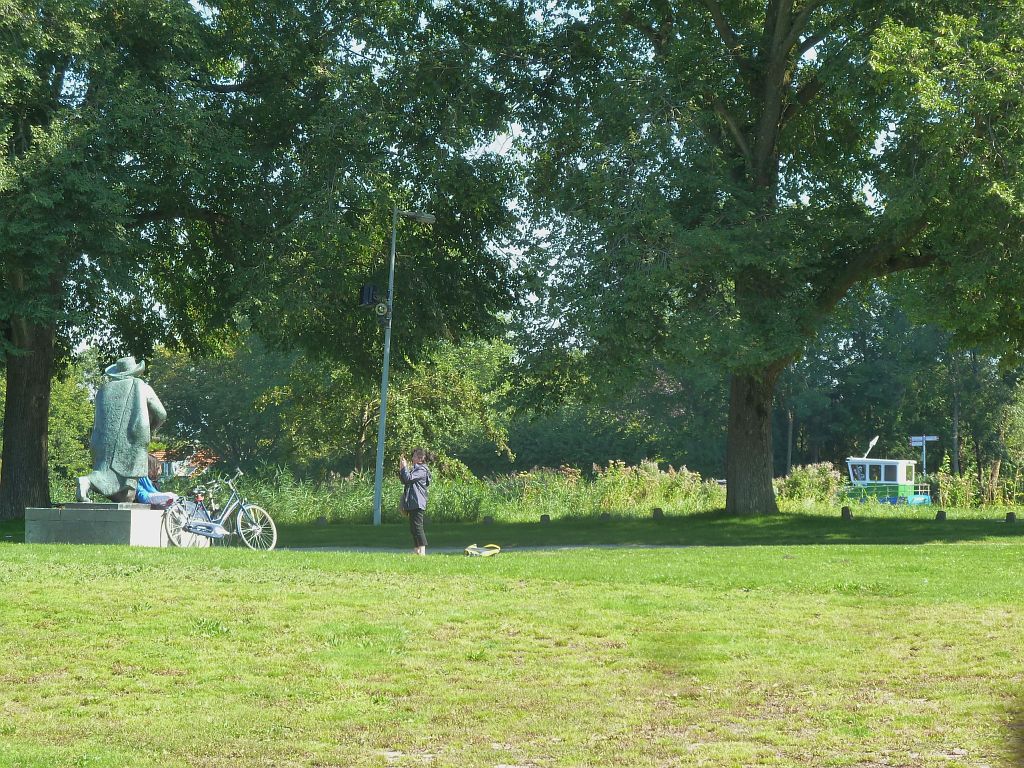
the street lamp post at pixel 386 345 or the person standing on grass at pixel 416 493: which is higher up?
the street lamp post at pixel 386 345

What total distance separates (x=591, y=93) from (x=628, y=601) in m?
17.6

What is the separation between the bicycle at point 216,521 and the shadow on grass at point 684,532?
11.7 ft

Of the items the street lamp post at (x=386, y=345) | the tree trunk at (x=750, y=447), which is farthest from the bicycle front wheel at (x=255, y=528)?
the tree trunk at (x=750, y=447)

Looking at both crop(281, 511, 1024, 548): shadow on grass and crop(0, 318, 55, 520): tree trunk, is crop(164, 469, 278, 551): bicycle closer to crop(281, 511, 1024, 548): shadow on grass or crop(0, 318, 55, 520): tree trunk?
crop(281, 511, 1024, 548): shadow on grass

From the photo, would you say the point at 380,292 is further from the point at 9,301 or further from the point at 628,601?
the point at 628,601

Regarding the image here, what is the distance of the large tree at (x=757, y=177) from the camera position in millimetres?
21500

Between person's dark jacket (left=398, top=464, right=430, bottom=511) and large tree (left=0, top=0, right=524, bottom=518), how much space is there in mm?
7677

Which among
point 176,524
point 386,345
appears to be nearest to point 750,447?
point 386,345

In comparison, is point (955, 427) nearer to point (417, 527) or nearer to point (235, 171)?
point (235, 171)

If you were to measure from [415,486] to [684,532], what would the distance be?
8.14 m

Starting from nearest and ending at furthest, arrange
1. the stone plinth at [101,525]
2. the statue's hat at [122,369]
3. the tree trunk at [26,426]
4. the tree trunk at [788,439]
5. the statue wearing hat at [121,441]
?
the stone plinth at [101,525], the statue wearing hat at [121,441], the statue's hat at [122,369], the tree trunk at [26,426], the tree trunk at [788,439]

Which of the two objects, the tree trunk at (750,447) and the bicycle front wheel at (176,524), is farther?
the tree trunk at (750,447)

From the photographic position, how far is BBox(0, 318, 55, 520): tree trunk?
87.5ft

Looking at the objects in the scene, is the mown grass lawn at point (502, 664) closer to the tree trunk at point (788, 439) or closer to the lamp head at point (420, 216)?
the lamp head at point (420, 216)
